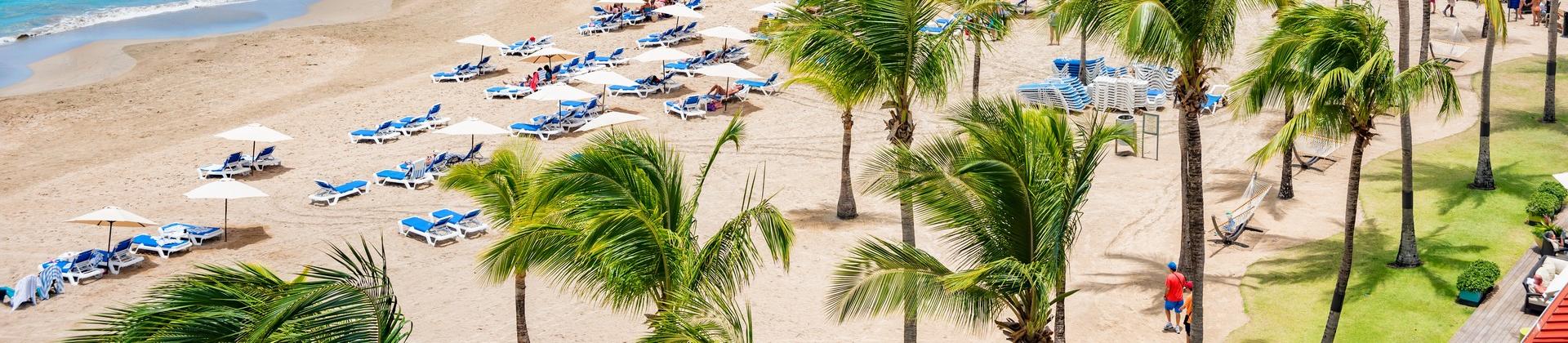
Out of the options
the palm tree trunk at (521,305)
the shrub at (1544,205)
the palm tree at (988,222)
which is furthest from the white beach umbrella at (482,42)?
the palm tree at (988,222)

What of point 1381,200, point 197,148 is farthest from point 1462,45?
point 197,148

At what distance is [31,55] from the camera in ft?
120

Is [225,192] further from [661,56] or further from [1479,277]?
[1479,277]

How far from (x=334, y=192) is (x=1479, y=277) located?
16.8 meters

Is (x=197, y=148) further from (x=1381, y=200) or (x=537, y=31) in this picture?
(x=1381, y=200)

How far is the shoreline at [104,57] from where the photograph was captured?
108ft

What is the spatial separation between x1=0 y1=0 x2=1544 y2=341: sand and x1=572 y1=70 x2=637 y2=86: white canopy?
696 millimetres

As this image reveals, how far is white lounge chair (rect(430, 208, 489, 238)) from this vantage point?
65.8 ft

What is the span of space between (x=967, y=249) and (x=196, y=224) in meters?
14.8

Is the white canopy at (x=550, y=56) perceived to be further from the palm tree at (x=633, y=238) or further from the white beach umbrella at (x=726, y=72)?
the palm tree at (x=633, y=238)

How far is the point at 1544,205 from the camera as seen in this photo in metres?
19.4

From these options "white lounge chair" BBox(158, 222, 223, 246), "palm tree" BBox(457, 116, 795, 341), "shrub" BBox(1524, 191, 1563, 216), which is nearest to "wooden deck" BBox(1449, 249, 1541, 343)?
"shrub" BBox(1524, 191, 1563, 216)

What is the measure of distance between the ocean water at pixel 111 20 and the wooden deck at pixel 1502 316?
33132 millimetres

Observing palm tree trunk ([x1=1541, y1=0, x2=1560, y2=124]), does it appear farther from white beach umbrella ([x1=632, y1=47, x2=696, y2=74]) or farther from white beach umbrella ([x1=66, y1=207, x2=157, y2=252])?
white beach umbrella ([x1=66, y1=207, x2=157, y2=252])
